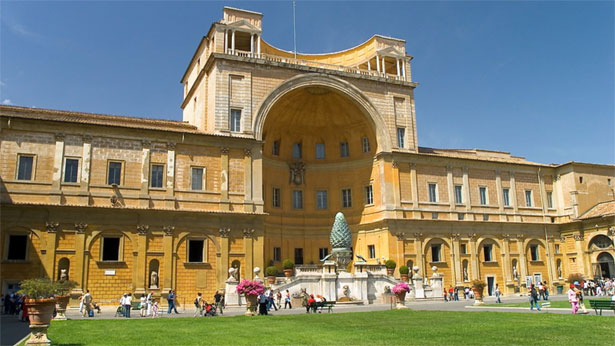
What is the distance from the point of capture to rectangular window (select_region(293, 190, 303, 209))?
147 ft

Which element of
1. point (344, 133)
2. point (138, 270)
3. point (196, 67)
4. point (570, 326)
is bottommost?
point (570, 326)

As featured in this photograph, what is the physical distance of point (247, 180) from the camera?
117 feet

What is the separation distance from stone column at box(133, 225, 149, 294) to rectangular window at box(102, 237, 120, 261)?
1223mm

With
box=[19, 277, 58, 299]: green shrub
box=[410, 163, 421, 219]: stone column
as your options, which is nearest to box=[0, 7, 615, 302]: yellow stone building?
box=[410, 163, 421, 219]: stone column

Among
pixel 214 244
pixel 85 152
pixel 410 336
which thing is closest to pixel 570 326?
pixel 410 336

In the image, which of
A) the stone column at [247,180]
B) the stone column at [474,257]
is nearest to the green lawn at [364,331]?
the stone column at [247,180]

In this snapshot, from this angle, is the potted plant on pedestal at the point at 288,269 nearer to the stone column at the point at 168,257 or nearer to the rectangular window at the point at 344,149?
the stone column at the point at 168,257

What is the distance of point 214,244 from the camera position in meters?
34.1

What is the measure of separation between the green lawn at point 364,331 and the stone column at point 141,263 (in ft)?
35.3

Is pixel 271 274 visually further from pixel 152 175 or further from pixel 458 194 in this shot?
pixel 458 194

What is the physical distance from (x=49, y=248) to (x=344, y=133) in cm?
2482

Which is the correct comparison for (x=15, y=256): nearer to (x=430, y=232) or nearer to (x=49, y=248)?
(x=49, y=248)

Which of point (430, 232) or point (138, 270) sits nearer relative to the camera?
point (138, 270)

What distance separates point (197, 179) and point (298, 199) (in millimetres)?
12259
